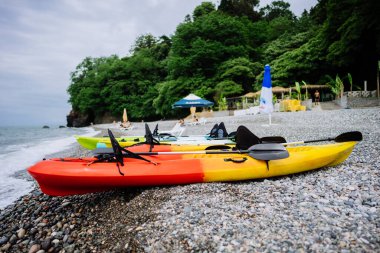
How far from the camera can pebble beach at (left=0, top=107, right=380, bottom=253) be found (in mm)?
2164

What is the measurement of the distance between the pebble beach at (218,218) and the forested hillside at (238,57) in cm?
2035

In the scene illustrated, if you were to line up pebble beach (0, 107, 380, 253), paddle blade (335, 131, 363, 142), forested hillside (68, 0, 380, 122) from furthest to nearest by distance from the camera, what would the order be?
forested hillside (68, 0, 380, 122), paddle blade (335, 131, 363, 142), pebble beach (0, 107, 380, 253)

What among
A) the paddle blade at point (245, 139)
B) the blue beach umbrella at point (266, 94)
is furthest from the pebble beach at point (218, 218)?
the blue beach umbrella at point (266, 94)

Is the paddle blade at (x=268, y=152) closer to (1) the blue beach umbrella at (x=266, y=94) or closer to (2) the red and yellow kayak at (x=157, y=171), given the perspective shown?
(2) the red and yellow kayak at (x=157, y=171)

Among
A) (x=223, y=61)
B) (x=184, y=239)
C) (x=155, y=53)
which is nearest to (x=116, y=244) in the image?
(x=184, y=239)

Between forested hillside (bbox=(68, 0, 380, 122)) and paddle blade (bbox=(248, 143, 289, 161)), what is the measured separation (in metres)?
19.9

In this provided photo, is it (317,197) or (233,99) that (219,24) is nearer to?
(233,99)

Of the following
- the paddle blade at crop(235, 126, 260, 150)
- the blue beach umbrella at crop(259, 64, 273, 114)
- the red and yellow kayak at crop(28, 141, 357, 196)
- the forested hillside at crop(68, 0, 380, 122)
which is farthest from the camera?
the forested hillside at crop(68, 0, 380, 122)

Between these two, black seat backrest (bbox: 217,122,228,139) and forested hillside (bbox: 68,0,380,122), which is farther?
forested hillside (bbox: 68,0,380,122)

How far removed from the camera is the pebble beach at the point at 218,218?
2.16m

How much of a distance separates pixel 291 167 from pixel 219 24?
32907 millimetres

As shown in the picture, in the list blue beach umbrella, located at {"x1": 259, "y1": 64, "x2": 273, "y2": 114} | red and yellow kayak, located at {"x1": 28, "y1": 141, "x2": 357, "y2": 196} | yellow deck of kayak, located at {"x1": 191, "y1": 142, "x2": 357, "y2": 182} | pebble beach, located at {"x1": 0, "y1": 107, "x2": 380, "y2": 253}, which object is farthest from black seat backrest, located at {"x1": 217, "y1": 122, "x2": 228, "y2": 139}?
blue beach umbrella, located at {"x1": 259, "y1": 64, "x2": 273, "y2": 114}

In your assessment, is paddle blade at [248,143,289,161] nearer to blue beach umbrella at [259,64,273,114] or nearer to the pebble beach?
the pebble beach

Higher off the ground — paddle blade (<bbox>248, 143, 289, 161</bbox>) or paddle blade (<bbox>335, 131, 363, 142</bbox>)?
Answer: paddle blade (<bbox>335, 131, 363, 142</bbox>)
